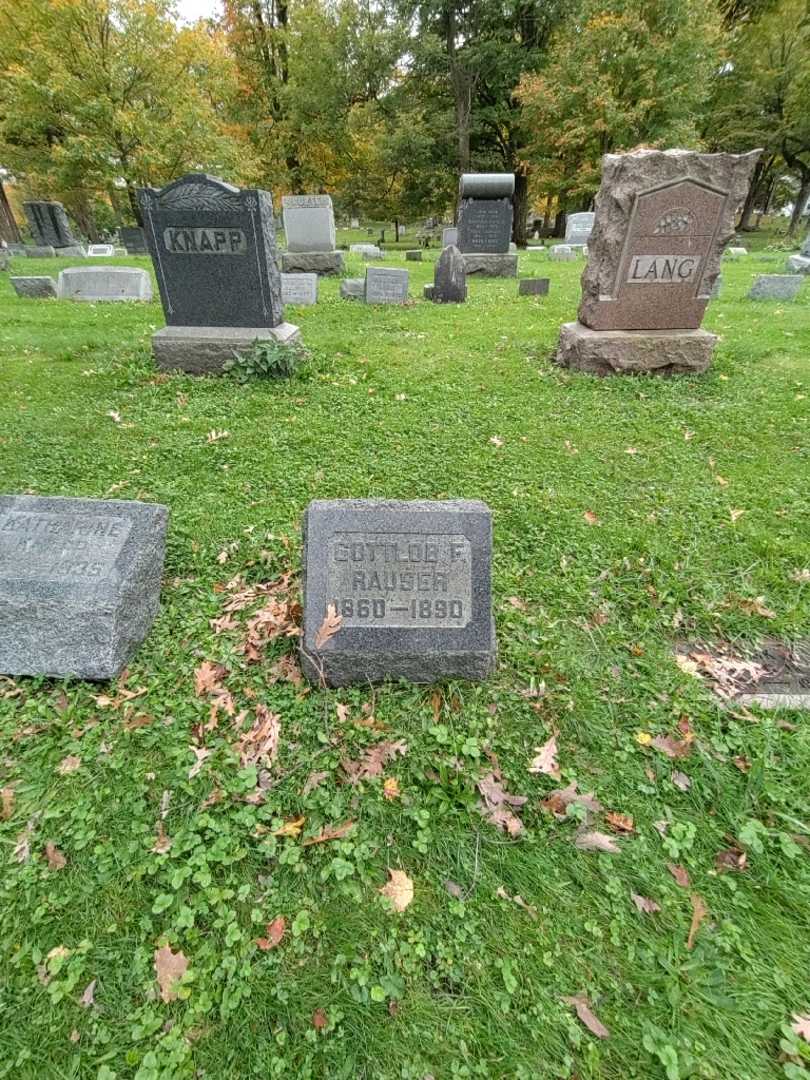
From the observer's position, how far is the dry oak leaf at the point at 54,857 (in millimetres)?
1879

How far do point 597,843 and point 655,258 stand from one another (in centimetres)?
608

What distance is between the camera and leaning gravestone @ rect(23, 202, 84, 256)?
66.9 feet

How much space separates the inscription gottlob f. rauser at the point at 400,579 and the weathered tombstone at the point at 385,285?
9.19 meters

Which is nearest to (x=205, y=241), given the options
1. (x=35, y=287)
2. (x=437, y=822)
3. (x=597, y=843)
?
(x=437, y=822)

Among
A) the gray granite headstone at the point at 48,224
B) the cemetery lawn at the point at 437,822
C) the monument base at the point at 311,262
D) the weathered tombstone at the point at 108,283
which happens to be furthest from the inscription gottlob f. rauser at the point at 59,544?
the gray granite headstone at the point at 48,224

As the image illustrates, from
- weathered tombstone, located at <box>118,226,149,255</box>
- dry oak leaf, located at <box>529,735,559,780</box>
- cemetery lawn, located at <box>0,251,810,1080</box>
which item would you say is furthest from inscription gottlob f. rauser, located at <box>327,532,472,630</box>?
weathered tombstone, located at <box>118,226,149,255</box>

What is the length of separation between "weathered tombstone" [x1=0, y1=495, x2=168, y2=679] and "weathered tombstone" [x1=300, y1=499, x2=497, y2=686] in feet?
3.03

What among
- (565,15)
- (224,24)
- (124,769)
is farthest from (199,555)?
(224,24)

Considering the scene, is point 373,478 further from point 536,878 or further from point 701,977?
point 701,977

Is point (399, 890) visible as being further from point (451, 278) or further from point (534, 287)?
point (534, 287)

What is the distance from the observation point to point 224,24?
85.8 feet

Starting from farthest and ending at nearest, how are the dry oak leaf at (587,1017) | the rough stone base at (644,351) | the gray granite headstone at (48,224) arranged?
the gray granite headstone at (48,224) < the rough stone base at (644,351) < the dry oak leaf at (587,1017)

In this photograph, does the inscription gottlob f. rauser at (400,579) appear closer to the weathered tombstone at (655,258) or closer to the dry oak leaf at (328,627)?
the dry oak leaf at (328,627)

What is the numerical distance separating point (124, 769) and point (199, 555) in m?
1.43
